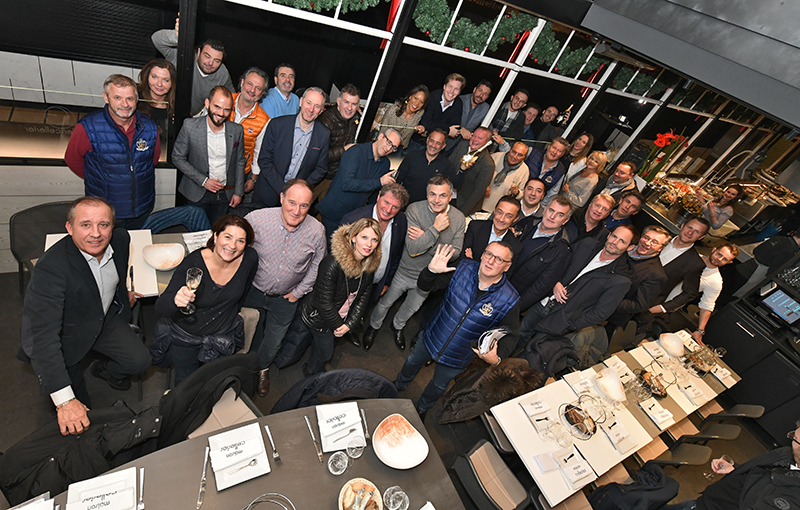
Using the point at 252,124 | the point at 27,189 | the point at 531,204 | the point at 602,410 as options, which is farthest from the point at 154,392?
the point at 531,204

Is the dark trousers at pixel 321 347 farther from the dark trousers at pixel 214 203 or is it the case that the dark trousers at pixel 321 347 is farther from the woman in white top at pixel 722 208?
the woman in white top at pixel 722 208

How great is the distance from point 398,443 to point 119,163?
2.86 metres

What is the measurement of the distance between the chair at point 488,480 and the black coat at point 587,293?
150 centimetres

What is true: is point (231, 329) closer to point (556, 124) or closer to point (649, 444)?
point (649, 444)

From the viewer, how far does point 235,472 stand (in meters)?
1.97

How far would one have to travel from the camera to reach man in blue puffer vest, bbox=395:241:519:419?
284cm

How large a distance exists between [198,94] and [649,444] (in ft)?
17.2

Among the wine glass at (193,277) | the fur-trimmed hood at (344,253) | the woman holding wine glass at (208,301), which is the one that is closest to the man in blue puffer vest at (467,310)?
the fur-trimmed hood at (344,253)

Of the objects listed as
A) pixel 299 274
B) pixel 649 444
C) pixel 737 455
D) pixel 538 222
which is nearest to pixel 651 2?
pixel 538 222

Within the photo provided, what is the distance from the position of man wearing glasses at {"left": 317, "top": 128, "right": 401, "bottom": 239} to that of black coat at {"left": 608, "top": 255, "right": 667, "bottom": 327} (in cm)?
269

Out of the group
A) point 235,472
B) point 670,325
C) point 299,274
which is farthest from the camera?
point 670,325

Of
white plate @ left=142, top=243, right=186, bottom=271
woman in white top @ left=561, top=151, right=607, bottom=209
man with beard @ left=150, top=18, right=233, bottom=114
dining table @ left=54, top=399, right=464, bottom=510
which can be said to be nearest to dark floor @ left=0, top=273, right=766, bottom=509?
white plate @ left=142, top=243, right=186, bottom=271

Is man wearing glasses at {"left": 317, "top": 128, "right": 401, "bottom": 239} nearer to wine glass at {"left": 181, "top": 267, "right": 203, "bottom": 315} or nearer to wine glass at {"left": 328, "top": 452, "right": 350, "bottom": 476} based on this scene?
wine glass at {"left": 181, "top": 267, "right": 203, "bottom": 315}

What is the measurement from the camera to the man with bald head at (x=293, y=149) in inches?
140
